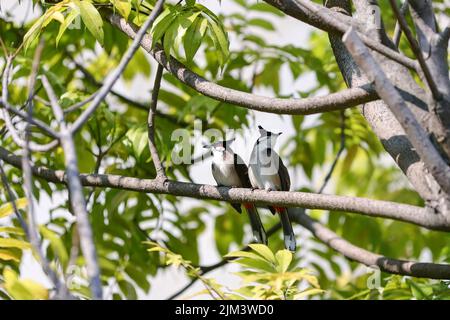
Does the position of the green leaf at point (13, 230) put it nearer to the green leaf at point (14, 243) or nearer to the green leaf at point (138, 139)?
the green leaf at point (14, 243)

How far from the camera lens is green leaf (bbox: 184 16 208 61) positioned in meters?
3.47

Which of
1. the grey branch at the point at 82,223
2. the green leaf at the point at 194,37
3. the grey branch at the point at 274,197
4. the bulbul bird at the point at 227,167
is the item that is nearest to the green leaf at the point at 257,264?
the grey branch at the point at 274,197

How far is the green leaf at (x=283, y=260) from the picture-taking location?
9.98 ft

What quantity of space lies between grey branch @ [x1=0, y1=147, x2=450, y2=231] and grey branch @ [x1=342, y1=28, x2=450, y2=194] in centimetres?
15

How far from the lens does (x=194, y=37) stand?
3.49 metres

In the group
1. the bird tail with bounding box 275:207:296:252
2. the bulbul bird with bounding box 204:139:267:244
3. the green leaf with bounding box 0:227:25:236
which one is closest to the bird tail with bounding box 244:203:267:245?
the bird tail with bounding box 275:207:296:252

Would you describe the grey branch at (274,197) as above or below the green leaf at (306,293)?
above

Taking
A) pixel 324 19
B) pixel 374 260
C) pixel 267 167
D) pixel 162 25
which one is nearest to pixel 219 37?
pixel 162 25

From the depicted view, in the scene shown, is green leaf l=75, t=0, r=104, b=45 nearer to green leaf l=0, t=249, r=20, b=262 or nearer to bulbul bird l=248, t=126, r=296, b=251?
green leaf l=0, t=249, r=20, b=262

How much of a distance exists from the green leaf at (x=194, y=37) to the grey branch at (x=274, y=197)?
62cm

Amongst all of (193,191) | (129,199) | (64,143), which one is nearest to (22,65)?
(129,199)

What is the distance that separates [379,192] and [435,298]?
12.4 ft
